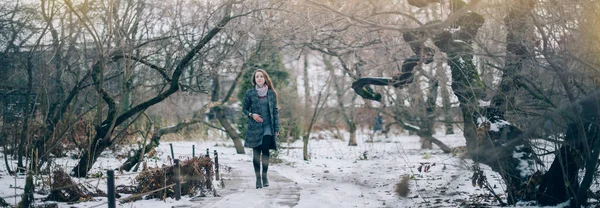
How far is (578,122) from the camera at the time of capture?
22.2ft

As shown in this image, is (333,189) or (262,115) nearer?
(262,115)

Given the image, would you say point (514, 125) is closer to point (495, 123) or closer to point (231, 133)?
point (495, 123)

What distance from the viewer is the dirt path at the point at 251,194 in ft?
27.6

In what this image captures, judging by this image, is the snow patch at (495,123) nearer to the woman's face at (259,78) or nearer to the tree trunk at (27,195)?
the woman's face at (259,78)

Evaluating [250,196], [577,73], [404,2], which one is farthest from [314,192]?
[404,2]

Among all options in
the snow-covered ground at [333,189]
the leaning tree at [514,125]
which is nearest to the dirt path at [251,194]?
the snow-covered ground at [333,189]

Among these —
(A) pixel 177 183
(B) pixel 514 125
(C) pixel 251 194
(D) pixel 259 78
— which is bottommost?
(C) pixel 251 194

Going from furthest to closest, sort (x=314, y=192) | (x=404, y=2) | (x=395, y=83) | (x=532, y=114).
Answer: (x=404, y=2) → (x=395, y=83) → (x=314, y=192) → (x=532, y=114)

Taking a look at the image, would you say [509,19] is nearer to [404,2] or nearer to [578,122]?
[578,122]

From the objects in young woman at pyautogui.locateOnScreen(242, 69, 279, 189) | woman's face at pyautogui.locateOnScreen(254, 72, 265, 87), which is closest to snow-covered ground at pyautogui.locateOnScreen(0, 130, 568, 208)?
young woman at pyautogui.locateOnScreen(242, 69, 279, 189)

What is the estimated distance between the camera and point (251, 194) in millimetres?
9367

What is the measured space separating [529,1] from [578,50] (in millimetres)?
A: 1016

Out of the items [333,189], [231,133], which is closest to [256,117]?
[333,189]

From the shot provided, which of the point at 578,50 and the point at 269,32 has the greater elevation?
the point at 269,32
